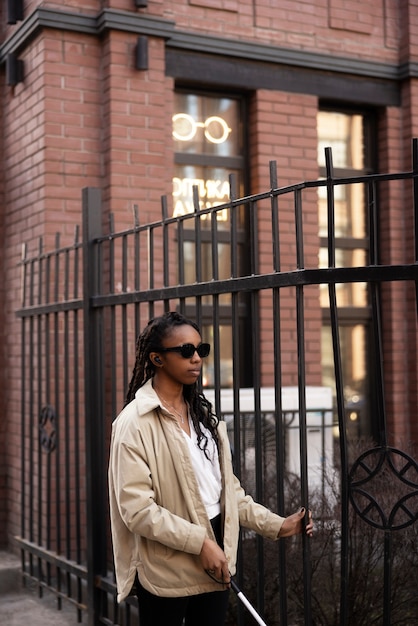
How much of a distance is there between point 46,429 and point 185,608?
124 inches

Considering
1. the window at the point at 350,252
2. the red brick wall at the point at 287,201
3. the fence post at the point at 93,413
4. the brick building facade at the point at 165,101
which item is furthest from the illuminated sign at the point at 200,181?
the fence post at the point at 93,413

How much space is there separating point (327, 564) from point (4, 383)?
3209 millimetres

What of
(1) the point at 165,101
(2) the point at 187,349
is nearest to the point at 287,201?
(1) the point at 165,101

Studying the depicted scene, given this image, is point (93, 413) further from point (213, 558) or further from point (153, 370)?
point (213, 558)

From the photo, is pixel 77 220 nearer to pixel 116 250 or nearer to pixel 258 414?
pixel 116 250

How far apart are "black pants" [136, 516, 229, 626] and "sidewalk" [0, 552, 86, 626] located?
7.75 ft

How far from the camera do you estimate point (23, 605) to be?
584 cm

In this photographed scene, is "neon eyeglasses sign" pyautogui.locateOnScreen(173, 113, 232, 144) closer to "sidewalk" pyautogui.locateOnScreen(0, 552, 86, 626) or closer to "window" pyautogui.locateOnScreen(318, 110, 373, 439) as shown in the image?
"window" pyautogui.locateOnScreen(318, 110, 373, 439)

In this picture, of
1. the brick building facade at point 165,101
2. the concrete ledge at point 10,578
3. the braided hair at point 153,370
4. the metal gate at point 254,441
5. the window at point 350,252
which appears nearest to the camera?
the braided hair at point 153,370

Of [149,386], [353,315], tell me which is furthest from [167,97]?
[149,386]

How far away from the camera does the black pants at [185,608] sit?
3.17m

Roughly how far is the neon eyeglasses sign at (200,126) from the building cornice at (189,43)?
0.50m

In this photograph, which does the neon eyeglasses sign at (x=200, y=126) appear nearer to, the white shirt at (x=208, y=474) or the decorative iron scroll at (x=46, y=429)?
the decorative iron scroll at (x=46, y=429)

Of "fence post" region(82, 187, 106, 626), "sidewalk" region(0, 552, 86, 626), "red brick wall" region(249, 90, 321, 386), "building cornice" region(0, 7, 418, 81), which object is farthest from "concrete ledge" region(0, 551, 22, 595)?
"building cornice" region(0, 7, 418, 81)
